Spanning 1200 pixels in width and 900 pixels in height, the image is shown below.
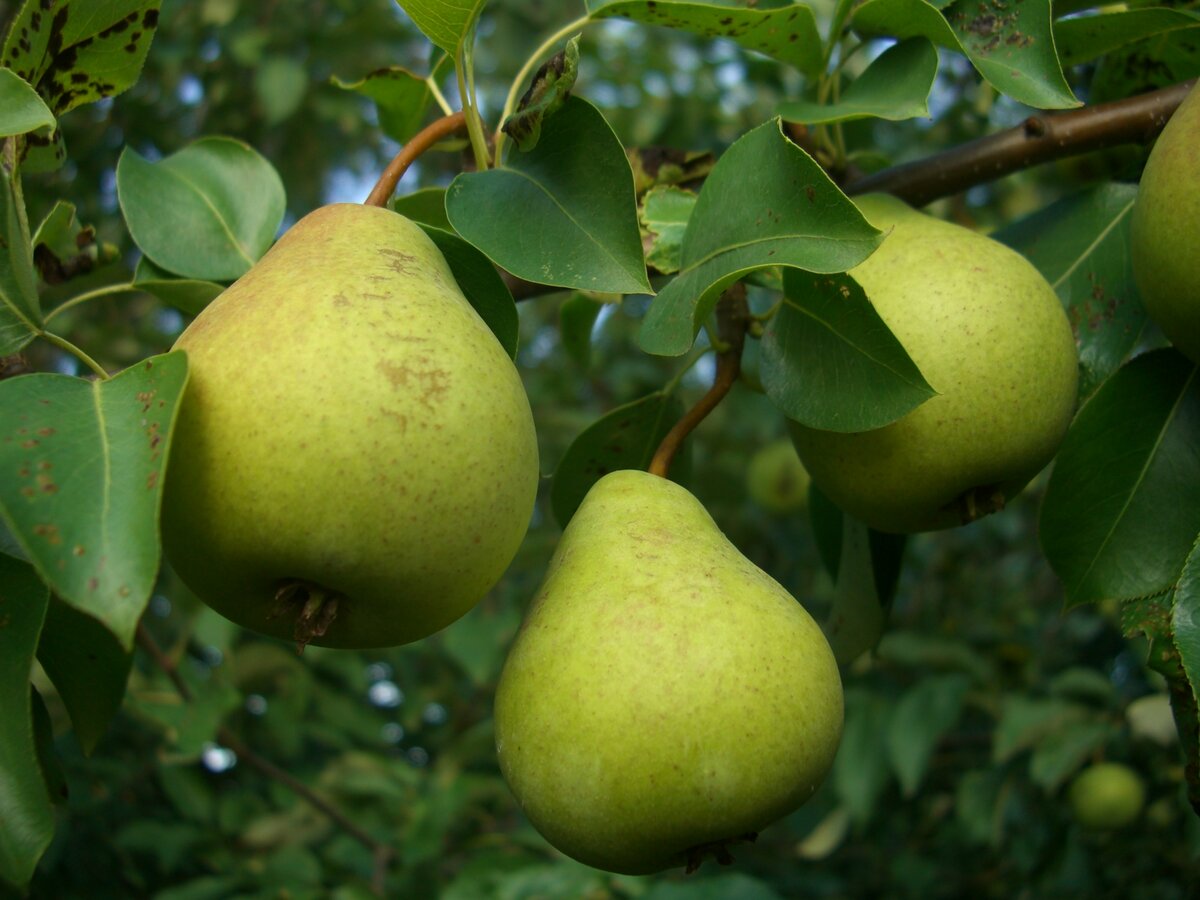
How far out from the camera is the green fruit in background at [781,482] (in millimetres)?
3369

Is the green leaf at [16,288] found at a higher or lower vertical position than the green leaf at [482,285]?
higher

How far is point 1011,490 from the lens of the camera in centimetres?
111

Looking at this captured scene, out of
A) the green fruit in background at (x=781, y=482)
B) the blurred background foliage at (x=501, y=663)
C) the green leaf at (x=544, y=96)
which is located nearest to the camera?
the green leaf at (x=544, y=96)

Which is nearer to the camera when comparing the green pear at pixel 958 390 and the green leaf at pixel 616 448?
the green pear at pixel 958 390

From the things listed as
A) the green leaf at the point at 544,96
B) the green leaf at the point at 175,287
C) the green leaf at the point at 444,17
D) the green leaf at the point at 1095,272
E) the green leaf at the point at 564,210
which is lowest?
the green leaf at the point at 1095,272

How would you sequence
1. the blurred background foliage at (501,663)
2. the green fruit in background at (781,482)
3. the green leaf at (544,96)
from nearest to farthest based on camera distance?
the green leaf at (544,96) < the blurred background foliage at (501,663) < the green fruit in background at (781,482)

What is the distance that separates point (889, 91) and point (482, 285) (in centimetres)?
48

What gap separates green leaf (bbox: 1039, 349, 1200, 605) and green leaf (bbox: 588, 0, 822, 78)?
50 centimetres

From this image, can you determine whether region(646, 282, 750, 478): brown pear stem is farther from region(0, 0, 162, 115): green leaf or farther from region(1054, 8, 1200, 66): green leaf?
region(0, 0, 162, 115): green leaf

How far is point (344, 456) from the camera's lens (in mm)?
761

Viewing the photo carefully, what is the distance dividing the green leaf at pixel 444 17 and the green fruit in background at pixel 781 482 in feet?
7.81

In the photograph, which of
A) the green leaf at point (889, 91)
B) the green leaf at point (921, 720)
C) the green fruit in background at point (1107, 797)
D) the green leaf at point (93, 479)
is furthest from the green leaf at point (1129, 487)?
the green fruit in background at point (1107, 797)

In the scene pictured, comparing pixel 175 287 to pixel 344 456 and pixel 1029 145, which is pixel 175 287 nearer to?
pixel 344 456

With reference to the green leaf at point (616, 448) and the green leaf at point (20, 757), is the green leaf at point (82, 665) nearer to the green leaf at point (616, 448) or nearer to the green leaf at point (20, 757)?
the green leaf at point (20, 757)
